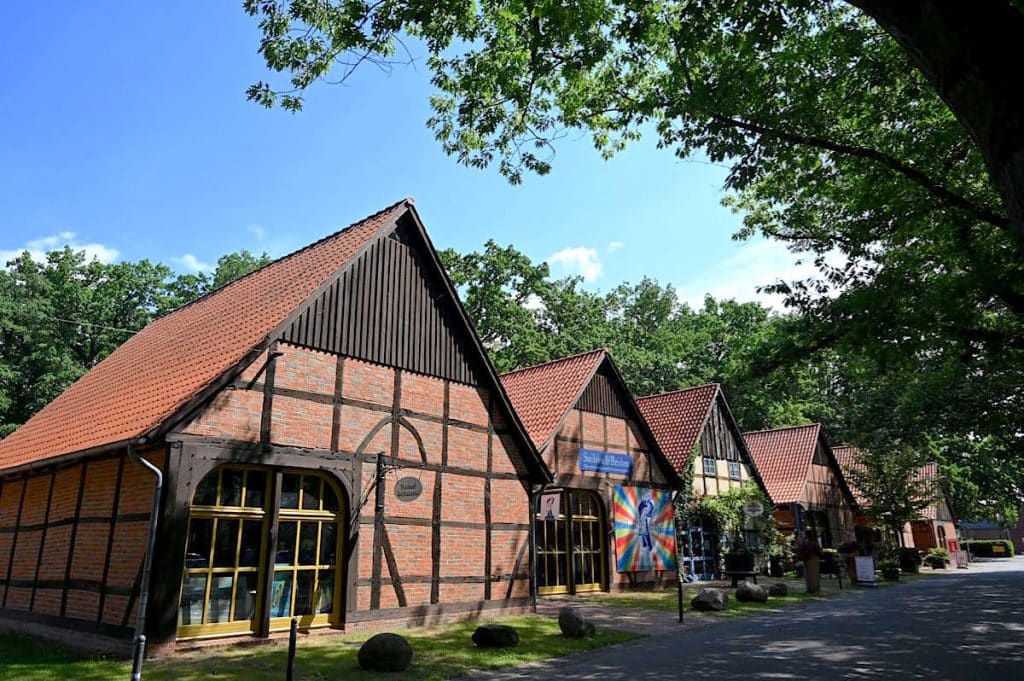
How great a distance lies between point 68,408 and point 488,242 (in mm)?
25262

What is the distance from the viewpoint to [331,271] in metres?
12.6

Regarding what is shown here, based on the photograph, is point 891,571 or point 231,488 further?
point 891,571

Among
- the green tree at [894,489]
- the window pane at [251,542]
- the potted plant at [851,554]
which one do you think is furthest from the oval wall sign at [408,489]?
the green tree at [894,489]

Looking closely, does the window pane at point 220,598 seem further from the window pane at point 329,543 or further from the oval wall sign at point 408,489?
the oval wall sign at point 408,489


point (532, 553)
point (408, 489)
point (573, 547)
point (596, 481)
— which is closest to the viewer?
point (408, 489)

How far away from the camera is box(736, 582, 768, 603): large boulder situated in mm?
16906

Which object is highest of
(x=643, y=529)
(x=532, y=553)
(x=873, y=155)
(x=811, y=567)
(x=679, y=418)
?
(x=873, y=155)

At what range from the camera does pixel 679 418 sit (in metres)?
25.7

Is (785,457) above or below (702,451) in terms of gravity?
above

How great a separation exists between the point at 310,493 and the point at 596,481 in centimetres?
1029

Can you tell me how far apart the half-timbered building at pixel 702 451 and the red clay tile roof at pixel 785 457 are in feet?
14.1

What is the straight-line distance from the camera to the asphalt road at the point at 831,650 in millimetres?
8273

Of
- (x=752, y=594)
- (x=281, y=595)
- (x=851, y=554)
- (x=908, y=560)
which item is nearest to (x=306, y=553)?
(x=281, y=595)

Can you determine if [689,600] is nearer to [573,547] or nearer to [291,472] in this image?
[573,547]
